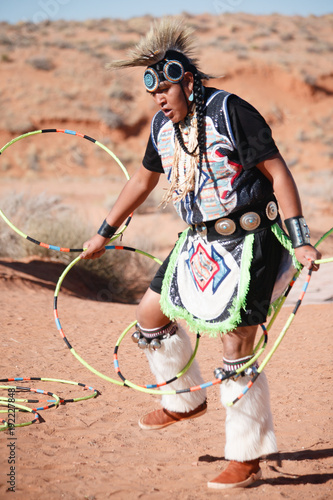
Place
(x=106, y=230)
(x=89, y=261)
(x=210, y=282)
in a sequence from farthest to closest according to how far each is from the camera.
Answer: (x=89, y=261)
(x=106, y=230)
(x=210, y=282)

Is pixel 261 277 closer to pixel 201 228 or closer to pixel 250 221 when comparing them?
pixel 250 221

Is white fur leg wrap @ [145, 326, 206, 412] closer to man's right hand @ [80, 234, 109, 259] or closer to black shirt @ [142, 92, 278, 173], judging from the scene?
man's right hand @ [80, 234, 109, 259]

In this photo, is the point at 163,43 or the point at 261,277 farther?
the point at 163,43

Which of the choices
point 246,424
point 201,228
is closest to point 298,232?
point 201,228

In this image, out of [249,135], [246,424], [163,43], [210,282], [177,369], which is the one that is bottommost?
[246,424]

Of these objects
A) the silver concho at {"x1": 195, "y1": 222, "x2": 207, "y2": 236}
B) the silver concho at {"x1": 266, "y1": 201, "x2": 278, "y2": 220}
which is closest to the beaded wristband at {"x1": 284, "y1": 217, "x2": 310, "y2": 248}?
the silver concho at {"x1": 266, "y1": 201, "x2": 278, "y2": 220}

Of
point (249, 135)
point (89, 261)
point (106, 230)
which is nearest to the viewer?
point (249, 135)

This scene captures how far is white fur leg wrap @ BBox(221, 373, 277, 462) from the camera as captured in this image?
3.07 meters

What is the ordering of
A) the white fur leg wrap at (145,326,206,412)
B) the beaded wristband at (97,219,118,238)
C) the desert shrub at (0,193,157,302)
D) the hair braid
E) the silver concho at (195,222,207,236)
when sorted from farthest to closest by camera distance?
the desert shrub at (0,193,157,302)
the beaded wristband at (97,219,118,238)
the white fur leg wrap at (145,326,206,412)
the silver concho at (195,222,207,236)
the hair braid

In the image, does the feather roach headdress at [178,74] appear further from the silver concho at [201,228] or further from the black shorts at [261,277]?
the black shorts at [261,277]

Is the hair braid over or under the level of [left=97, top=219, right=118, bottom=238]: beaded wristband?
over

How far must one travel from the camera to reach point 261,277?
10.1 ft

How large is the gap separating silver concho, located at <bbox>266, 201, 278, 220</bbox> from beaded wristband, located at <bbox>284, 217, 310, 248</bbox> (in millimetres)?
135

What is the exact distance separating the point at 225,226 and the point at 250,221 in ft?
0.46
